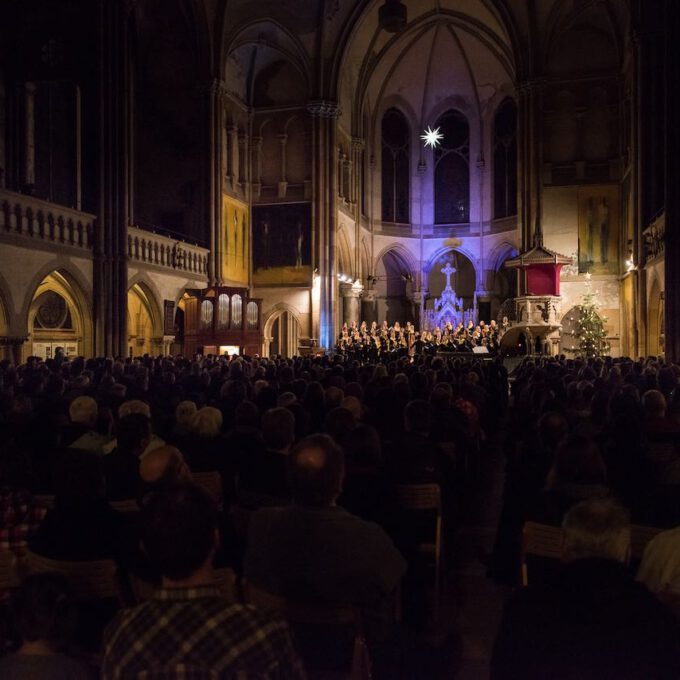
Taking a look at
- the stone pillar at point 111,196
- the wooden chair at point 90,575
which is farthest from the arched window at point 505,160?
the wooden chair at point 90,575

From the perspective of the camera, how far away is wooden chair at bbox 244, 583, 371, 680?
2721 mm

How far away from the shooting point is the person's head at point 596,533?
2.40 metres

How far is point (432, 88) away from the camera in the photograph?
38.1 meters

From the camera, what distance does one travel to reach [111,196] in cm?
2052

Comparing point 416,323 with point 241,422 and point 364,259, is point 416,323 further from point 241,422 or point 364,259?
point 241,422

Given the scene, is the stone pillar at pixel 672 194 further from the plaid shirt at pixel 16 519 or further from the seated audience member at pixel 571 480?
the plaid shirt at pixel 16 519

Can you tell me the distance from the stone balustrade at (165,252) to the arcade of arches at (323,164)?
9cm

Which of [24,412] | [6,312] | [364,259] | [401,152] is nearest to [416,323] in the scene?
[364,259]

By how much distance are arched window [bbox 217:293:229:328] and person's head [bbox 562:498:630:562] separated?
22.3 m

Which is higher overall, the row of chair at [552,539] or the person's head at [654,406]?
the person's head at [654,406]

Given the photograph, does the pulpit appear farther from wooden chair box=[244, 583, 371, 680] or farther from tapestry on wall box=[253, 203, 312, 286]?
wooden chair box=[244, 583, 371, 680]

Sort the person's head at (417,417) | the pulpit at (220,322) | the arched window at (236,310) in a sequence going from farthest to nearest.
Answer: the arched window at (236,310), the pulpit at (220,322), the person's head at (417,417)

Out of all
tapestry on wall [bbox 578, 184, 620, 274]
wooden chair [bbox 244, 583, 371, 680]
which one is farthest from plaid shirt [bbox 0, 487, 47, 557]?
tapestry on wall [bbox 578, 184, 620, 274]

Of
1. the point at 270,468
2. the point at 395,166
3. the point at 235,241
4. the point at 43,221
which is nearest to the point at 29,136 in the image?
the point at 43,221
